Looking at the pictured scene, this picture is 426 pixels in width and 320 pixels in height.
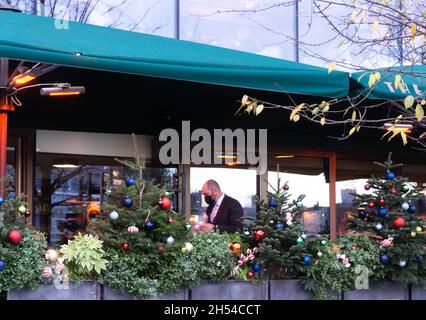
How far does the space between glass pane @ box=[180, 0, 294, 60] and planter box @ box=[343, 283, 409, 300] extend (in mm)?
3625

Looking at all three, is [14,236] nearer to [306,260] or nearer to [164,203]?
[164,203]

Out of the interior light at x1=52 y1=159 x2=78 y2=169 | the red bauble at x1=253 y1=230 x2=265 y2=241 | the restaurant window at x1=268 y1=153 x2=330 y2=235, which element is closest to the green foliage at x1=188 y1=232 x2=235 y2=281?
the red bauble at x1=253 y1=230 x2=265 y2=241

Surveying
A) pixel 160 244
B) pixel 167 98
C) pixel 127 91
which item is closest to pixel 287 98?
pixel 167 98

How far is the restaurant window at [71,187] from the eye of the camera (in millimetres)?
7168

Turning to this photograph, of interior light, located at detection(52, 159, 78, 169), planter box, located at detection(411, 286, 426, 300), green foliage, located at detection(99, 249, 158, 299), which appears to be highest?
interior light, located at detection(52, 159, 78, 169)

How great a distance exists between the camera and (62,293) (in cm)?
438

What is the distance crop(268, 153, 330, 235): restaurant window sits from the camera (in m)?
8.58

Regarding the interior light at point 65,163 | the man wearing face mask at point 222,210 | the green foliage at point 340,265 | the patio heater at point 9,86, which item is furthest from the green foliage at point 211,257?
the interior light at point 65,163

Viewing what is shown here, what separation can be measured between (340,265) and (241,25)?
Result: 3.88 metres

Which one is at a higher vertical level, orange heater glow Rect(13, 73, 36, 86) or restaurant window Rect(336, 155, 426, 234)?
orange heater glow Rect(13, 73, 36, 86)

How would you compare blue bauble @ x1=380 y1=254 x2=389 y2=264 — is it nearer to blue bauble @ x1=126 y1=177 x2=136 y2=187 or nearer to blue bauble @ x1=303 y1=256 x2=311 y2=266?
blue bauble @ x1=303 y1=256 x2=311 y2=266

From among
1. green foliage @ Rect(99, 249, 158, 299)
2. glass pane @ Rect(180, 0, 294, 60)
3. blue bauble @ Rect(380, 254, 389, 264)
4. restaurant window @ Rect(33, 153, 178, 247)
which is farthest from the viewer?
glass pane @ Rect(180, 0, 294, 60)

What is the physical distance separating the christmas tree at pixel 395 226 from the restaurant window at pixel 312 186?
2.92m

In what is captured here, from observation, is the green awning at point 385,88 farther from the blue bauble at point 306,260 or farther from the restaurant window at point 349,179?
the restaurant window at point 349,179
